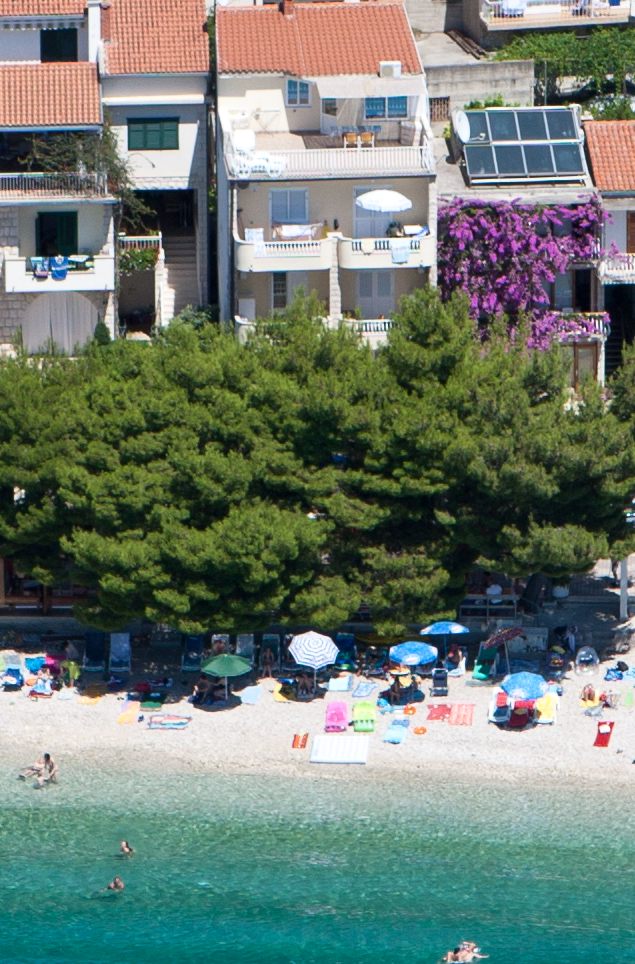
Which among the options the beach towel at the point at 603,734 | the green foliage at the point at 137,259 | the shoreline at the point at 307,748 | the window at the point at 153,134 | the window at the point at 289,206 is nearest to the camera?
the shoreline at the point at 307,748

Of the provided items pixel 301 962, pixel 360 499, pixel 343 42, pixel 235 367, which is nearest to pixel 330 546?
pixel 360 499

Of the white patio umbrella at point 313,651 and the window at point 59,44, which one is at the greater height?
the window at point 59,44

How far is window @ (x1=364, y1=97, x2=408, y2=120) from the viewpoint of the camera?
244 feet

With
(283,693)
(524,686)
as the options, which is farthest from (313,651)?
(524,686)

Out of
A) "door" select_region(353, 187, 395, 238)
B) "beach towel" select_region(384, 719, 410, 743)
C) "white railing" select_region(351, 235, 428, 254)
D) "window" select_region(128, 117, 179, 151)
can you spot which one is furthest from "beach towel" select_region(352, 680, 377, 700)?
"window" select_region(128, 117, 179, 151)

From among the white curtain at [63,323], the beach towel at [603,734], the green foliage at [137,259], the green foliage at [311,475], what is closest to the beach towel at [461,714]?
the green foliage at [311,475]

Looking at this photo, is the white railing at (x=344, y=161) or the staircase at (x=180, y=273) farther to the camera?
the staircase at (x=180, y=273)

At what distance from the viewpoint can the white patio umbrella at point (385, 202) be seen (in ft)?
234

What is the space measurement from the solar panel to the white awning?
234cm

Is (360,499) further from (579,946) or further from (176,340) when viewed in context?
(579,946)

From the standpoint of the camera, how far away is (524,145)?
74.9m

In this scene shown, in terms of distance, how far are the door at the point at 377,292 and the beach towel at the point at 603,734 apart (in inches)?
640

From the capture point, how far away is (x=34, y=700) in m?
65.4

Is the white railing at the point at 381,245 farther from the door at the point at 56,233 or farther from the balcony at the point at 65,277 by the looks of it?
the door at the point at 56,233
